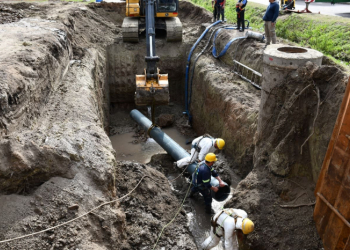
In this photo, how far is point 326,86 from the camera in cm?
504

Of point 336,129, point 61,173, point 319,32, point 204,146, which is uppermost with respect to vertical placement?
point 319,32

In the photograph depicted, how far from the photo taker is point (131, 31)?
13.9m

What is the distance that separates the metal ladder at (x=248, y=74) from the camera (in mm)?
9312

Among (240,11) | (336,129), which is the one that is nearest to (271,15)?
(240,11)

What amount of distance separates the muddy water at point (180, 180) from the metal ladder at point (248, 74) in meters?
3.15

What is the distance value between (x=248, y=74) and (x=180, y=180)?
4324 mm

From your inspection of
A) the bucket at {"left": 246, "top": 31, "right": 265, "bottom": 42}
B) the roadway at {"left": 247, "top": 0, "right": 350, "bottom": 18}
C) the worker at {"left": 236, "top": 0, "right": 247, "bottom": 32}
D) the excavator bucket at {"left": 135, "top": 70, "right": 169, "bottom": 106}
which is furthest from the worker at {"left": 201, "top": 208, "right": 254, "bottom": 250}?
the roadway at {"left": 247, "top": 0, "right": 350, "bottom": 18}

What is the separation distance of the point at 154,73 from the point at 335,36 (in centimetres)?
710

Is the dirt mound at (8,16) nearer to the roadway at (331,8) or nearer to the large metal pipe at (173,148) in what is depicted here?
the large metal pipe at (173,148)

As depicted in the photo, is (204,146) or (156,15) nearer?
(204,146)

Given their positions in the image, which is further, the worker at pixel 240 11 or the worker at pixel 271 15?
the worker at pixel 240 11

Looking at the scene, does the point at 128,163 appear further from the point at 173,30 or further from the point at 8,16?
the point at 8,16

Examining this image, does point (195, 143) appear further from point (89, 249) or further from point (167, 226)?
point (89, 249)

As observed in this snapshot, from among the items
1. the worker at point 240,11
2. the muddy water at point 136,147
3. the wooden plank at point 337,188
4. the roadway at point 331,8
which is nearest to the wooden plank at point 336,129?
the wooden plank at point 337,188
